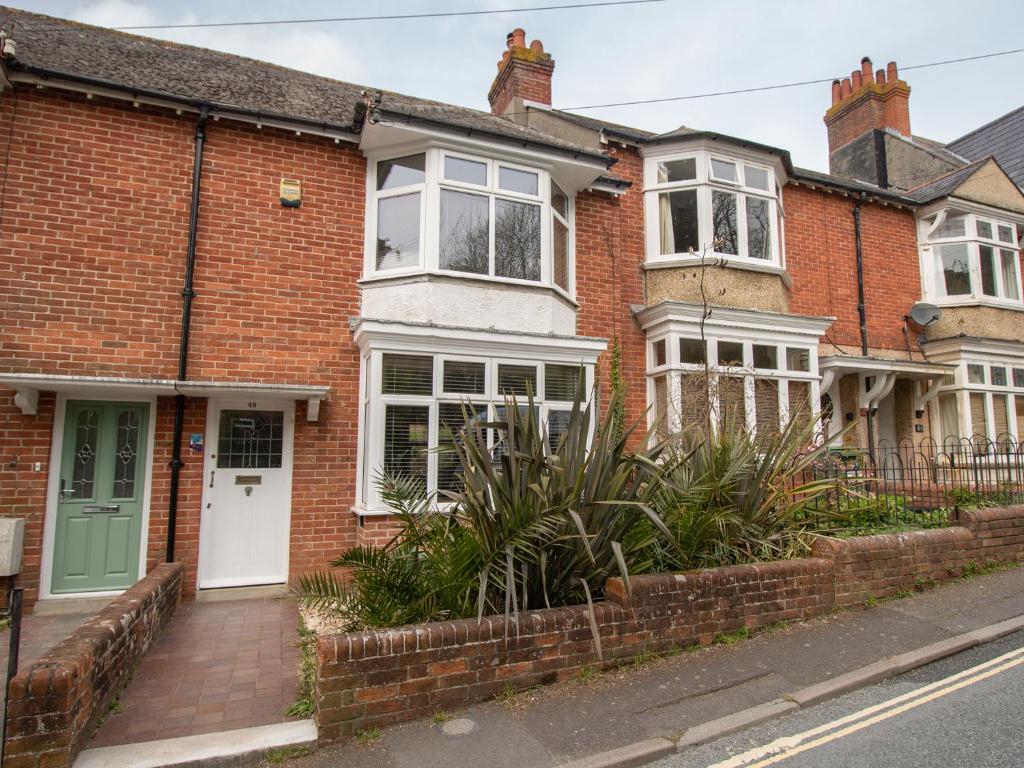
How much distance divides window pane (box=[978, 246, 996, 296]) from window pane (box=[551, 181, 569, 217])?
357 inches

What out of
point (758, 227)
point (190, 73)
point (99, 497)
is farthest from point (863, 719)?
point (190, 73)

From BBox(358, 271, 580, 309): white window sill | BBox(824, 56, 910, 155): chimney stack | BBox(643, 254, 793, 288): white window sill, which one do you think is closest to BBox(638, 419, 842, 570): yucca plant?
BBox(358, 271, 580, 309): white window sill

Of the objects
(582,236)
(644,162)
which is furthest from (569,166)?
(644,162)

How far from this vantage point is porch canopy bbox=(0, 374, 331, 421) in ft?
Answer: 19.1

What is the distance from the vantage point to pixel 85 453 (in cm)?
655

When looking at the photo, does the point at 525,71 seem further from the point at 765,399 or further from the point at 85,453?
the point at 85,453

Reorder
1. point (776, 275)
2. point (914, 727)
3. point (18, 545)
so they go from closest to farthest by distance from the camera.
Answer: point (914, 727) → point (18, 545) → point (776, 275)

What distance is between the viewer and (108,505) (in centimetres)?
656

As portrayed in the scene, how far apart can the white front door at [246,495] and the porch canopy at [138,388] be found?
41cm

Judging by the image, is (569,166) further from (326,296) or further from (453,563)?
(453,563)

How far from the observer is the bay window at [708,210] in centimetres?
990

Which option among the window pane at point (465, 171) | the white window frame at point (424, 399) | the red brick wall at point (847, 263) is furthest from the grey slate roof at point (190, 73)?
the red brick wall at point (847, 263)

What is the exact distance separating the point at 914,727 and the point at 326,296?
693 centimetres

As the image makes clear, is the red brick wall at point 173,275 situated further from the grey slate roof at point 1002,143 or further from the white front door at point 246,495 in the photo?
the grey slate roof at point 1002,143
